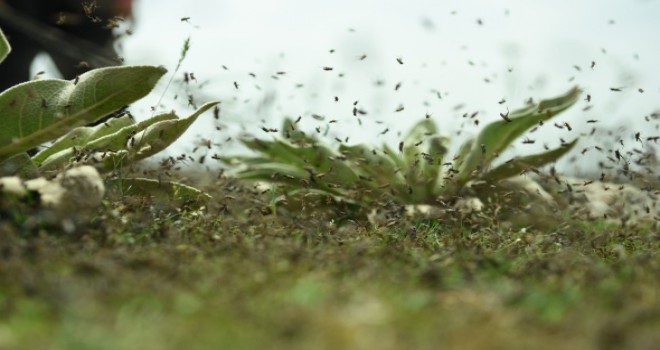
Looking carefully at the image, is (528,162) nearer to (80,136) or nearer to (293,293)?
(80,136)

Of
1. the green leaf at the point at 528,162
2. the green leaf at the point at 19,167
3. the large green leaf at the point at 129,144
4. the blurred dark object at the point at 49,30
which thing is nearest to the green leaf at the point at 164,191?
the large green leaf at the point at 129,144

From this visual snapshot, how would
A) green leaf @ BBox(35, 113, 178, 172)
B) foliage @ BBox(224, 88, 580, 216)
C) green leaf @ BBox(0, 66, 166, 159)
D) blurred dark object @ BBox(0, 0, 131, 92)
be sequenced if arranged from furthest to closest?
blurred dark object @ BBox(0, 0, 131, 92), foliage @ BBox(224, 88, 580, 216), green leaf @ BBox(35, 113, 178, 172), green leaf @ BBox(0, 66, 166, 159)

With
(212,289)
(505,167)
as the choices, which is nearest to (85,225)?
(212,289)

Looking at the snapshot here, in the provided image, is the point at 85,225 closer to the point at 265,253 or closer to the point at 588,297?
the point at 265,253

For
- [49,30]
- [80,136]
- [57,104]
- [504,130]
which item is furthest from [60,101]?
[49,30]

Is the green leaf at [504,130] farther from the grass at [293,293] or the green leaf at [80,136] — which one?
the green leaf at [80,136]

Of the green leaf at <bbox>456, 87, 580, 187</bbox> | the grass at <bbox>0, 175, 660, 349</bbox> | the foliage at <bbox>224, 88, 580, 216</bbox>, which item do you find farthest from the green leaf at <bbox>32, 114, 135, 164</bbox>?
the green leaf at <bbox>456, 87, 580, 187</bbox>

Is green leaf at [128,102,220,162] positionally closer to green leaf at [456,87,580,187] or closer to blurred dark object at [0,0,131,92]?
green leaf at [456,87,580,187]
